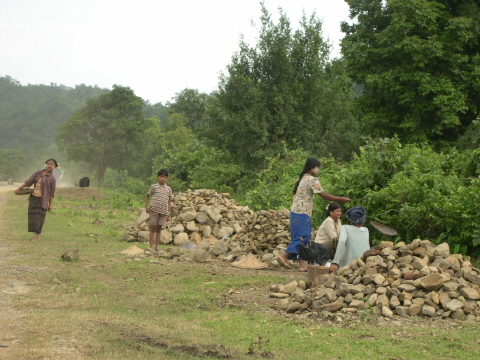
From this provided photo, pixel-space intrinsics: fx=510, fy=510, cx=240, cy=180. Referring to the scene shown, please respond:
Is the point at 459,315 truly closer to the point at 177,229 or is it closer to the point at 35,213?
the point at 177,229

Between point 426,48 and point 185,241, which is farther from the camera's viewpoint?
point 426,48

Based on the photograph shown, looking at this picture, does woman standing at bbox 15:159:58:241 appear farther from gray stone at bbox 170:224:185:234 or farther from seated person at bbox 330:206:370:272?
seated person at bbox 330:206:370:272

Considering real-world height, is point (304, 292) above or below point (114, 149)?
below

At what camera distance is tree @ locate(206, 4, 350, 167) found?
997 inches

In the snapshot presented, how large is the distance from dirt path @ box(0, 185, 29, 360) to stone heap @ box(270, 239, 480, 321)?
10.0ft

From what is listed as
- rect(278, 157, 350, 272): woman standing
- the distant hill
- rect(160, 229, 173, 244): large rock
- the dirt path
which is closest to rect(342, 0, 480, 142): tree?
rect(160, 229, 173, 244): large rock

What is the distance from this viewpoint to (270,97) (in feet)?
84.2

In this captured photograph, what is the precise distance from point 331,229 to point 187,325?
3726mm

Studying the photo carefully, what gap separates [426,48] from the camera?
19.9 m

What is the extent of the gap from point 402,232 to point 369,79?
13088 millimetres

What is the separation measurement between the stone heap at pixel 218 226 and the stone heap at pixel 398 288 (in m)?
Result: 4.27

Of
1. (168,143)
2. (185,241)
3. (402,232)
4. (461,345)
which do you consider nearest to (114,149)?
(168,143)

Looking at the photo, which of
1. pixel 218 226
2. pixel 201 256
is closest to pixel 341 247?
pixel 201 256

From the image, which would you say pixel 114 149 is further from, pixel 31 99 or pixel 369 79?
pixel 31 99
